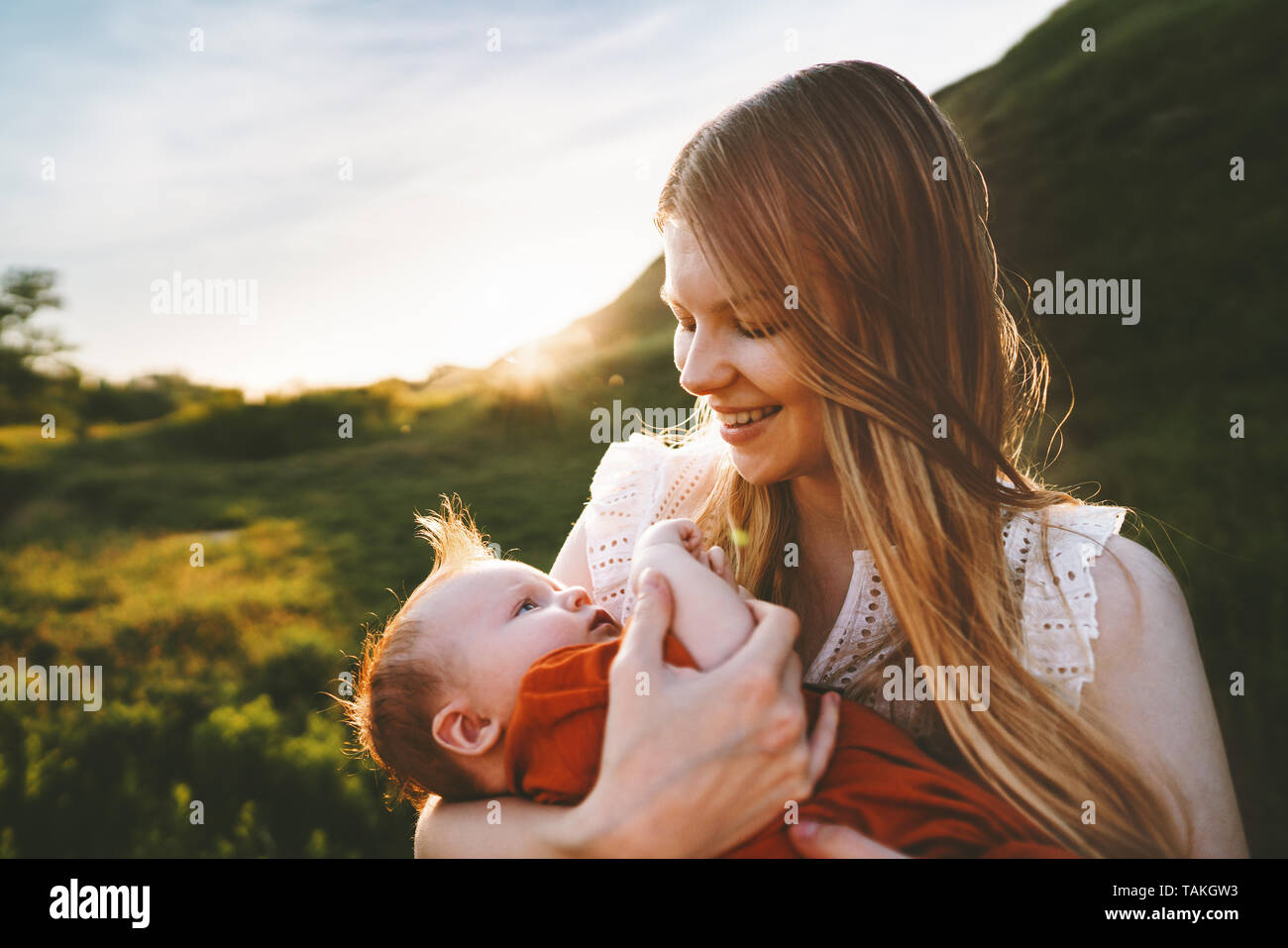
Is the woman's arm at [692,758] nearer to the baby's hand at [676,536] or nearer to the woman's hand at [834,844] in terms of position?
the woman's hand at [834,844]

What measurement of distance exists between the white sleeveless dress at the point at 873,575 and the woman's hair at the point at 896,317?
0.19ft

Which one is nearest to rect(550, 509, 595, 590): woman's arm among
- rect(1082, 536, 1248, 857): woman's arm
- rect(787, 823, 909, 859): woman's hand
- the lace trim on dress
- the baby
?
the baby

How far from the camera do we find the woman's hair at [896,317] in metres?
1.77

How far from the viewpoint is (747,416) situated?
1.94m

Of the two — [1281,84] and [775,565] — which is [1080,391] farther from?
[775,565]

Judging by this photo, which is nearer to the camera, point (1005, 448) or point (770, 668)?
point (770, 668)

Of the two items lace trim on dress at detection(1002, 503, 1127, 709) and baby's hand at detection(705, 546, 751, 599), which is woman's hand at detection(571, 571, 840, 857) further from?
lace trim on dress at detection(1002, 503, 1127, 709)

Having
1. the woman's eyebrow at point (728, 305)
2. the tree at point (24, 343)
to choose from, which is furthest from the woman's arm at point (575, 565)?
the tree at point (24, 343)

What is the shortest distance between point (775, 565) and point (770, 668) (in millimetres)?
809
